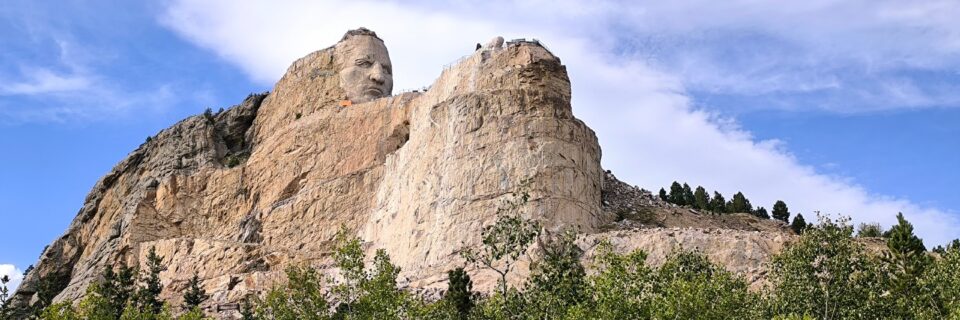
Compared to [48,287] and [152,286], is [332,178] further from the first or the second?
[48,287]

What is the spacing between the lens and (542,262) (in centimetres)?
4872

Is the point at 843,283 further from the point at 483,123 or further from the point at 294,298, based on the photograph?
the point at 483,123

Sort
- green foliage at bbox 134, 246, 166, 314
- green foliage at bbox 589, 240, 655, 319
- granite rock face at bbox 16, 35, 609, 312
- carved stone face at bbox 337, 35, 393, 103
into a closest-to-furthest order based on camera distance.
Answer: green foliage at bbox 589, 240, 655, 319 → green foliage at bbox 134, 246, 166, 314 → granite rock face at bbox 16, 35, 609, 312 → carved stone face at bbox 337, 35, 393, 103

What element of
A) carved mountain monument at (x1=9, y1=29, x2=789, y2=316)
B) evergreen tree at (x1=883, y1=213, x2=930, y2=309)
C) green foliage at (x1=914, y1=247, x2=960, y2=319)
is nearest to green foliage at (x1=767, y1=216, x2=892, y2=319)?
green foliage at (x1=914, y1=247, x2=960, y2=319)

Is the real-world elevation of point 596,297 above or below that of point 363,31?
below

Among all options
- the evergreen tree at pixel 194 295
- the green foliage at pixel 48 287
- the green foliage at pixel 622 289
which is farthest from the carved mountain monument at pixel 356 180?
the green foliage at pixel 622 289

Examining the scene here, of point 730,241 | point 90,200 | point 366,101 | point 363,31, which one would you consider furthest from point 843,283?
point 90,200

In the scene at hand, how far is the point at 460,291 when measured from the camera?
5697cm

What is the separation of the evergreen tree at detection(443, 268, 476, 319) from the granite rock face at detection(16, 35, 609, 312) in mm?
4618

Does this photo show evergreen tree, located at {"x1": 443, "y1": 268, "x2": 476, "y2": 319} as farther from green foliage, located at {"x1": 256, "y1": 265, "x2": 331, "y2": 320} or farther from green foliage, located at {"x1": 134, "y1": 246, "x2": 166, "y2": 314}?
green foliage, located at {"x1": 134, "y1": 246, "x2": 166, "y2": 314}

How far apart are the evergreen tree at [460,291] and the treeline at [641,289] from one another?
1.08 ft

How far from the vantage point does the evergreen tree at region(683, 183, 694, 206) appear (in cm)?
10556

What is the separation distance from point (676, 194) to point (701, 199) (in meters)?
4.39

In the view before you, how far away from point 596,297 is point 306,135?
40.9 meters
